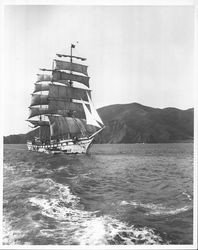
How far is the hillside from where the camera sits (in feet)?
11.7

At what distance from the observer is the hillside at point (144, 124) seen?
357 cm

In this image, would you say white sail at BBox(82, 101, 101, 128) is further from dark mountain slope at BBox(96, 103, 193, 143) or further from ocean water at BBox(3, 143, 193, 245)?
ocean water at BBox(3, 143, 193, 245)

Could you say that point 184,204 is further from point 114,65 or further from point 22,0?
point 22,0

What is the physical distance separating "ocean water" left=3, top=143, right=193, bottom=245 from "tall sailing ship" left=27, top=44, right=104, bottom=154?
2.20 ft

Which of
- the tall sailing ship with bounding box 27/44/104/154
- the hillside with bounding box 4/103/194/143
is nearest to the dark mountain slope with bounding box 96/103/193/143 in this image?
the hillside with bounding box 4/103/194/143

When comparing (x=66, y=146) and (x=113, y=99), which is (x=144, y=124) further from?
(x=66, y=146)

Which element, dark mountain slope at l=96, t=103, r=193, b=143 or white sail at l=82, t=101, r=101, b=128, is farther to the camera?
white sail at l=82, t=101, r=101, b=128

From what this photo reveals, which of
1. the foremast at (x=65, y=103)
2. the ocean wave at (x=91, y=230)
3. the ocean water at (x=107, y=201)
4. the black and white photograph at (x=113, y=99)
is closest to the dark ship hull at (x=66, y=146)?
the foremast at (x=65, y=103)

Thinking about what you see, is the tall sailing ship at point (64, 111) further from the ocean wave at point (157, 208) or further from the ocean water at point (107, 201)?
the ocean wave at point (157, 208)

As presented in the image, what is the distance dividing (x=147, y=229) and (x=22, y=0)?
3212 mm

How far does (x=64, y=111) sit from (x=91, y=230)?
2.52m

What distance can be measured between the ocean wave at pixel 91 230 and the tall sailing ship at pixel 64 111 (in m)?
1.28

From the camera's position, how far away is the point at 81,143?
546cm

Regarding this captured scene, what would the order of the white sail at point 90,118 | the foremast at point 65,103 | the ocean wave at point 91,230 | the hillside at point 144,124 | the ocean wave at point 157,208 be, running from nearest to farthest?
the ocean wave at point 91,230
the ocean wave at point 157,208
the hillside at point 144,124
the foremast at point 65,103
the white sail at point 90,118
